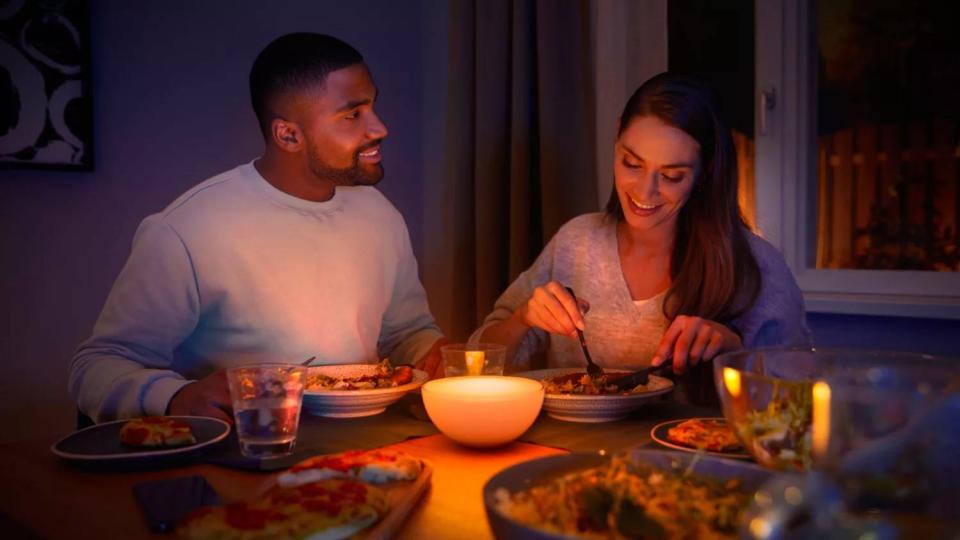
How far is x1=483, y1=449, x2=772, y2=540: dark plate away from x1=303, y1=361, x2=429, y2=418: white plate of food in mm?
494

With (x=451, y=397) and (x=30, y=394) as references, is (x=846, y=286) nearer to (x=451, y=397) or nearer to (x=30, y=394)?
(x=451, y=397)

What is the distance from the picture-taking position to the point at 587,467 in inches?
31.8

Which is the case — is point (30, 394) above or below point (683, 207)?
below

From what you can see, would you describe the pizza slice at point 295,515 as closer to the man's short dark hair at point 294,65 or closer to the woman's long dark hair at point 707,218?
the woman's long dark hair at point 707,218

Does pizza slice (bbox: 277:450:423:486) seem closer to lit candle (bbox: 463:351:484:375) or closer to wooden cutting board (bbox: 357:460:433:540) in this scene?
wooden cutting board (bbox: 357:460:433:540)

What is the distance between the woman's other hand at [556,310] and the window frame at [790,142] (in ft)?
3.77

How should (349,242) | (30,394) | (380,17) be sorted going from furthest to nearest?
1. (380,17)
2. (30,394)
3. (349,242)

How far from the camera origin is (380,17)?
119 inches

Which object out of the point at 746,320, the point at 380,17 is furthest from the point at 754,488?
the point at 380,17

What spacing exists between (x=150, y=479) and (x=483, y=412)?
1.34ft

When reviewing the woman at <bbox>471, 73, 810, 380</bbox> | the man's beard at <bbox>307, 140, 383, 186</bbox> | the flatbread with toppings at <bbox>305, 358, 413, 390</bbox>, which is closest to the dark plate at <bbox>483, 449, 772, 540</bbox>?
the flatbread with toppings at <bbox>305, 358, 413, 390</bbox>

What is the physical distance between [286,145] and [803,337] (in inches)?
51.3

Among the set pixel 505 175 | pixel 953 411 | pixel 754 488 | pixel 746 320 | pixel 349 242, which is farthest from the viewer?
pixel 505 175

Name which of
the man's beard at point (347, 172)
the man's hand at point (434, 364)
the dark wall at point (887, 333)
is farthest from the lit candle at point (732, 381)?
the dark wall at point (887, 333)
